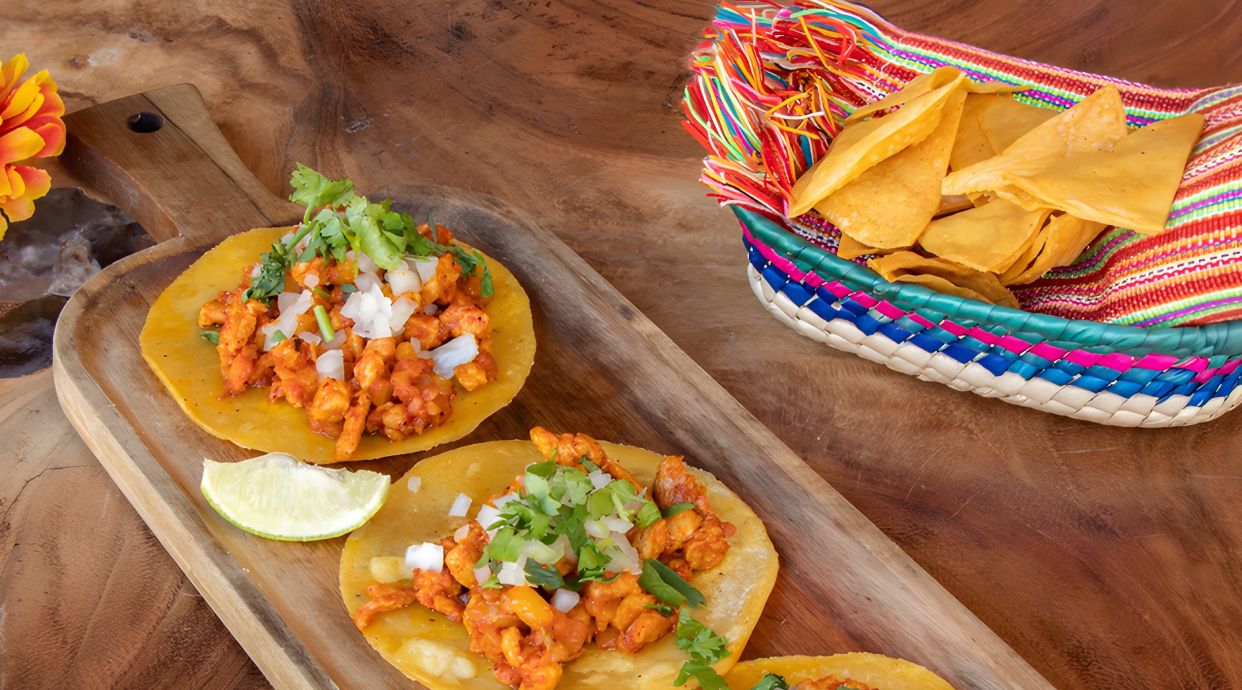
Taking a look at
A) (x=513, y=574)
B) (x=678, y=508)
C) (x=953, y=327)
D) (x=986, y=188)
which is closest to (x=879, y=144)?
(x=986, y=188)

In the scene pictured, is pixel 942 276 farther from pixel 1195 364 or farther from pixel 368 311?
pixel 368 311

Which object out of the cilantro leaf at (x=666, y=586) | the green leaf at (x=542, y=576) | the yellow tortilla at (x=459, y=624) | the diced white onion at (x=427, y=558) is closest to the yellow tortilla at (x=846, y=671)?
the yellow tortilla at (x=459, y=624)

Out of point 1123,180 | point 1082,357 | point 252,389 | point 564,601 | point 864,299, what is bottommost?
point 252,389

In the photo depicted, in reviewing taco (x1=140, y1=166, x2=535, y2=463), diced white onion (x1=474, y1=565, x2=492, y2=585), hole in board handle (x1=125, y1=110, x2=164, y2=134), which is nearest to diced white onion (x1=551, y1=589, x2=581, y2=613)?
diced white onion (x1=474, y1=565, x2=492, y2=585)

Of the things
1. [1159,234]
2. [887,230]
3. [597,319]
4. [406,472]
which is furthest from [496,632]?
[1159,234]

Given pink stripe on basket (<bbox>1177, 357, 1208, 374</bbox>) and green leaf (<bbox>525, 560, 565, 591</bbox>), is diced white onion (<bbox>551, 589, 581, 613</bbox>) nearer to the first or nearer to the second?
green leaf (<bbox>525, 560, 565, 591</bbox>)

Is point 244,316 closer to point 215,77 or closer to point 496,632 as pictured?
point 496,632
